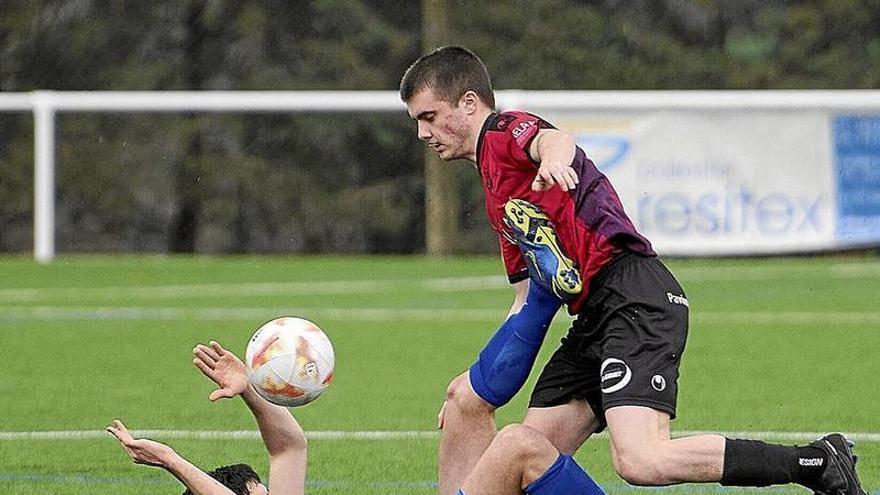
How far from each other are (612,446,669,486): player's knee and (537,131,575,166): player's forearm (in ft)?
2.97

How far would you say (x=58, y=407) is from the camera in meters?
9.82

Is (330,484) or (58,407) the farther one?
(58,407)

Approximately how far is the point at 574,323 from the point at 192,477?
1.36 metres

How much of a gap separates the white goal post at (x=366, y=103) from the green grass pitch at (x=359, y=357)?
4.56 ft

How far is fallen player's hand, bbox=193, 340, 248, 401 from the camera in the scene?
589 centimetres

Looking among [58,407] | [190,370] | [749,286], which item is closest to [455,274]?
[749,286]

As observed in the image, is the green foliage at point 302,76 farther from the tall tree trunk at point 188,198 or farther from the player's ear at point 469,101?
the player's ear at point 469,101

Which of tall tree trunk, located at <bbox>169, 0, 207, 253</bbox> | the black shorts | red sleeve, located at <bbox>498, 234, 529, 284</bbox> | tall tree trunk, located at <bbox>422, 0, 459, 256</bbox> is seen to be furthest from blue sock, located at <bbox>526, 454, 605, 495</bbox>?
tall tree trunk, located at <bbox>169, 0, 207, 253</bbox>

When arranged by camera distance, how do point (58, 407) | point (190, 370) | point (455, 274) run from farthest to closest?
point (455, 274), point (190, 370), point (58, 407)

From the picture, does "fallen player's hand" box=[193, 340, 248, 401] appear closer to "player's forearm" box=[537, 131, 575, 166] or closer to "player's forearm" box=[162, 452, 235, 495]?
"player's forearm" box=[162, 452, 235, 495]

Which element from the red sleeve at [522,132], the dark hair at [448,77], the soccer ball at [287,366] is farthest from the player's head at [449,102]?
the soccer ball at [287,366]

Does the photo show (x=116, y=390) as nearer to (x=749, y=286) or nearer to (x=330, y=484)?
(x=330, y=484)

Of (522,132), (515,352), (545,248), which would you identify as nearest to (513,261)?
(515,352)

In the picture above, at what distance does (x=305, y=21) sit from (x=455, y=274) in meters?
11.4
